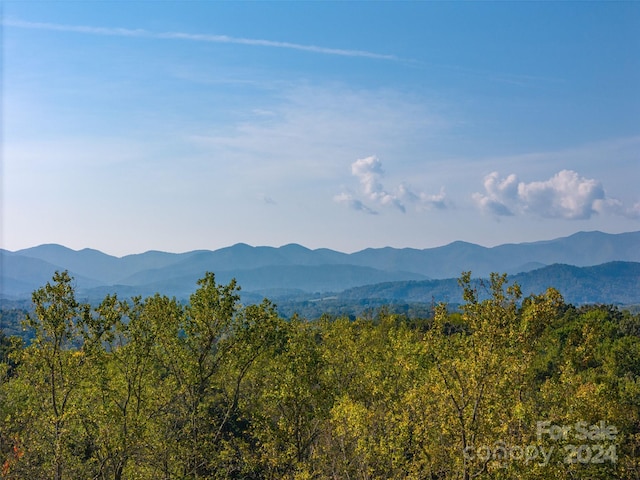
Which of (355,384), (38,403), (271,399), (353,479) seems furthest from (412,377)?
(38,403)

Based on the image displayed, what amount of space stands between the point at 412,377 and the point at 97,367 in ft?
54.5

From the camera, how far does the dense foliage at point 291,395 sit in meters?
21.8

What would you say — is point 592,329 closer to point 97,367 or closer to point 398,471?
point 398,471

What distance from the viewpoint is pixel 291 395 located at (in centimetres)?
2572

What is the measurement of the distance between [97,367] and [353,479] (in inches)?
592

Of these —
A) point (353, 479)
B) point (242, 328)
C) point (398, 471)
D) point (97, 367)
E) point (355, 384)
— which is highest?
point (242, 328)

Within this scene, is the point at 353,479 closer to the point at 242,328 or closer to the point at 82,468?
the point at 242,328

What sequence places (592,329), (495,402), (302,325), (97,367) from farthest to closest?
(592,329) → (302,325) → (97,367) → (495,402)

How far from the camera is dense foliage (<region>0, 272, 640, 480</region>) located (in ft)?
71.6

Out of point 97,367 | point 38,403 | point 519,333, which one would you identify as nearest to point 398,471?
point 519,333

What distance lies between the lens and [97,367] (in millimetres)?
26500

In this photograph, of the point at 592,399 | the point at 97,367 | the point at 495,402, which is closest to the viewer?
the point at 495,402

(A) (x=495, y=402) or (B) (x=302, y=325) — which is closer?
(A) (x=495, y=402)

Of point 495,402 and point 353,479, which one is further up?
point 495,402
